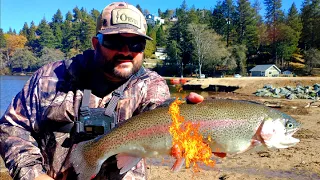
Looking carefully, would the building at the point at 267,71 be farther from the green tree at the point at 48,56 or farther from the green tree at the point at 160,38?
the green tree at the point at 48,56

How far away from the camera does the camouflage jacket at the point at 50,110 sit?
2791mm

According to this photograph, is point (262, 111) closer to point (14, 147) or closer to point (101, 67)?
point (101, 67)

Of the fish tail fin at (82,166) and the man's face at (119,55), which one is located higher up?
the man's face at (119,55)

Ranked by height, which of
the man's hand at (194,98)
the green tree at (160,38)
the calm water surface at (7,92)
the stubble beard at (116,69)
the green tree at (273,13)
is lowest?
the calm water surface at (7,92)

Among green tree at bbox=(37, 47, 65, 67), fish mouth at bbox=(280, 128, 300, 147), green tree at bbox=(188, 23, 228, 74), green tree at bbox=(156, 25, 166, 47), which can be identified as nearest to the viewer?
fish mouth at bbox=(280, 128, 300, 147)

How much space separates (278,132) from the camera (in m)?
3.13

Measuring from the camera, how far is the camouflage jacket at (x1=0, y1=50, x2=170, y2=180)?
9.16 ft

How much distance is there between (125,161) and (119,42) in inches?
42.5

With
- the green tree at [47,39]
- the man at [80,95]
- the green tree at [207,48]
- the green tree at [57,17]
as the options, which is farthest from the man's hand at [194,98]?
the green tree at [57,17]

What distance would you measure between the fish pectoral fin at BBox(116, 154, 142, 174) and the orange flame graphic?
35 centimetres

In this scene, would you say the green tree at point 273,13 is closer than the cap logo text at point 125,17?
No

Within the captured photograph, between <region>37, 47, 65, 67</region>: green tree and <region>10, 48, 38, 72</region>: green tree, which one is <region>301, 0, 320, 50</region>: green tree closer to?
<region>37, 47, 65, 67</region>: green tree

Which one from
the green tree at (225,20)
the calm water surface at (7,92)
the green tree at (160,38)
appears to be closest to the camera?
the calm water surface at (7,92)

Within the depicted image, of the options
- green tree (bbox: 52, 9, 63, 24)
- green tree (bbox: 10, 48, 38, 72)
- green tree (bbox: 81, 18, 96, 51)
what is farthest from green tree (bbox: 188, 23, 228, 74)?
green tree (bbox: 52, 9, 63, 24)
